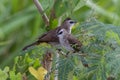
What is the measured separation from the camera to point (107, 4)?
151 inches

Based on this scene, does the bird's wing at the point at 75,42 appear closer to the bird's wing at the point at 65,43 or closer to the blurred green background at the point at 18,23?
the bird's wing at the point at 65,43

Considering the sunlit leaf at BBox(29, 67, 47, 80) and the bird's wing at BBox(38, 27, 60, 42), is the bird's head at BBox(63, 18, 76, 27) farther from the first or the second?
the sunlit leaf at BBox(29, 67, 47, 80)

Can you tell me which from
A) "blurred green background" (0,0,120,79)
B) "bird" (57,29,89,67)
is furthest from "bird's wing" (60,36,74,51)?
"blurred green background" (0,0,120,79)

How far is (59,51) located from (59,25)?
0.40 meters

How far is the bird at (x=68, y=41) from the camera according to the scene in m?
1.43

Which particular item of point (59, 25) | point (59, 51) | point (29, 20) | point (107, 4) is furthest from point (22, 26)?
point (59, 51)

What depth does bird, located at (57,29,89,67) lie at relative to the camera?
1402 millimetres

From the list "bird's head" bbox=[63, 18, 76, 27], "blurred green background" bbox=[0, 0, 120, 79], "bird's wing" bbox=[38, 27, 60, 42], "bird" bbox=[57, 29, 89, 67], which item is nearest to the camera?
"bird" bbox=[57, 29, 89, 67]

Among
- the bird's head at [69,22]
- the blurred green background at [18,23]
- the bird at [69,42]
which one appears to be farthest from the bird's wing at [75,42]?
the blurred green background at [18,23]

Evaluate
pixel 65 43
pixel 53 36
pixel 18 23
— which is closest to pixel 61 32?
pixel 53 36

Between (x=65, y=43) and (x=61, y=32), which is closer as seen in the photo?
(x=65, y=43)

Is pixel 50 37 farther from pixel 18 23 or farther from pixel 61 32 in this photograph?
pixel 18 23

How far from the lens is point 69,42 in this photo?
153cm

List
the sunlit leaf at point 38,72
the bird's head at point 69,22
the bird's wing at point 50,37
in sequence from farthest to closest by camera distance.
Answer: the bird's head at point 69,22
the bird's wing at point 50,37
the sunlit leaf at point 38,72
